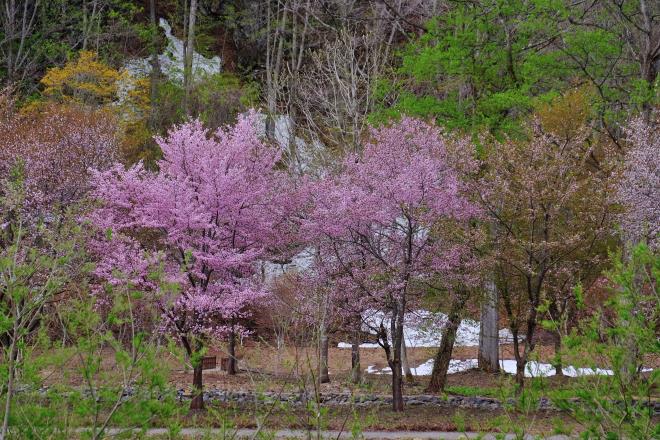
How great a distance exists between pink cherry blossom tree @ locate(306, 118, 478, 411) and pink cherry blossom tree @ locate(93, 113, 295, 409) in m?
1.88

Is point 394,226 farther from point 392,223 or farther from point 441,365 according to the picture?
point 441,365

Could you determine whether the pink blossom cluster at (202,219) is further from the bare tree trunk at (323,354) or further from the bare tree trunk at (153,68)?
the bare tree trunk at (153,68)

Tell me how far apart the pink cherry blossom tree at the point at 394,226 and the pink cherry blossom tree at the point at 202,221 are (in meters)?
1.88

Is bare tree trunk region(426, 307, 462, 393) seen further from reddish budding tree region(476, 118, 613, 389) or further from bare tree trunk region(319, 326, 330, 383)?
reddish budding tree region(476, 118, 613, 389)

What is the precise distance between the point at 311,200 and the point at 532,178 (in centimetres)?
661

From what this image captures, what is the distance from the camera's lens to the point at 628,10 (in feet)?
59.2

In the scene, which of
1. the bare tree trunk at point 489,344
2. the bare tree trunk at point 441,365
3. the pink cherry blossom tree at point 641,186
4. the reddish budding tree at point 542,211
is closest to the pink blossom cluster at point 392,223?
the reddish budding tree at point 542,211

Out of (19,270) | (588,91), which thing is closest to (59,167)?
(588,91)

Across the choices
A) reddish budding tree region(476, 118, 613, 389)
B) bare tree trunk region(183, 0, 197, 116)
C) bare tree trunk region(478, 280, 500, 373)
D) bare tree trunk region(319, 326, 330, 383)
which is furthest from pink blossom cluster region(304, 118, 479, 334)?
bare tree trunk region(183, 0, 197, 116)

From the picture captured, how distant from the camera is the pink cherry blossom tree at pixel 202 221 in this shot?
620 inches

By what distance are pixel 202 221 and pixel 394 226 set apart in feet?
13.2

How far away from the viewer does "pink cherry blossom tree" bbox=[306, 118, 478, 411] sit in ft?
48.3

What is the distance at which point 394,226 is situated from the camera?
15492 millimetres

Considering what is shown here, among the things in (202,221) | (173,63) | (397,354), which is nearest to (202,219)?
(202,221)
